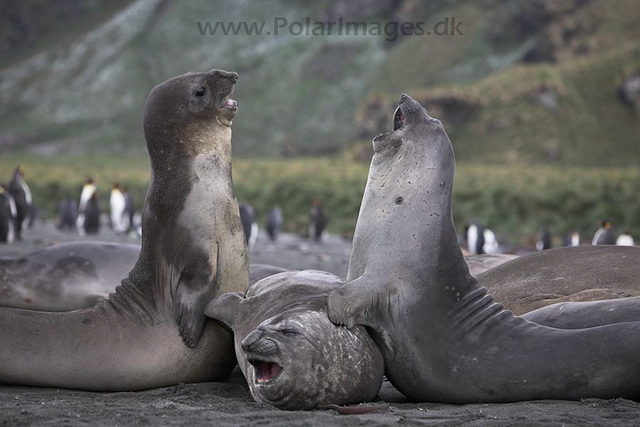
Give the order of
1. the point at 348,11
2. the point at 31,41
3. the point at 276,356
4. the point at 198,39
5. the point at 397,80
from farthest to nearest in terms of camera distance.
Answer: the point at 31,41 → the point at 198,39 → the point at 348,11 → the point at 397,80 → the point at 276,356

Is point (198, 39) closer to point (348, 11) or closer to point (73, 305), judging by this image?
point (348, 11)

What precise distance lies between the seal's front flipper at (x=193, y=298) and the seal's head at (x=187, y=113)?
0.82m

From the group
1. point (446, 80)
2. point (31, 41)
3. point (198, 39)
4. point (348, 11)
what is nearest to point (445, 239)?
point (446, 80)

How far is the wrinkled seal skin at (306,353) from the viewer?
459 centimetres

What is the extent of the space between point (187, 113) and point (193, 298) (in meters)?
1.25

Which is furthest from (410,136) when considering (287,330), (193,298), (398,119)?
(193,298)

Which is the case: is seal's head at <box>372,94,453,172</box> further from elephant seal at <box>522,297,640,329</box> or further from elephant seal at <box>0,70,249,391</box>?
elephant seal at <box>0,70,249,391</box>

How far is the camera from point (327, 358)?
4715mm

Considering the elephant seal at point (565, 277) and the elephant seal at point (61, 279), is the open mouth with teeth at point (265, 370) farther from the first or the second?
the elephant seal at point (61, 279)

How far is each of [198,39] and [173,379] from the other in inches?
4216

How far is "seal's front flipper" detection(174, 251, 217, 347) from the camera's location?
18.8 feet

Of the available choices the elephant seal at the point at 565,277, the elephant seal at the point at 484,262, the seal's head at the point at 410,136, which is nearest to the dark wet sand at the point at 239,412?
the elephant seal at the point at 565,277

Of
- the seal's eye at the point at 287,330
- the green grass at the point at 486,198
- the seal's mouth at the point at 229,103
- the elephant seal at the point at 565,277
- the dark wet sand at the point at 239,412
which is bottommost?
the dark wet sand at the point at 239,412

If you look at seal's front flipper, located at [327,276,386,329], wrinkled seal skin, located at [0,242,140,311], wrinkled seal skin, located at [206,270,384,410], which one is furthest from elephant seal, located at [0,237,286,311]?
seal's front flipper, located at [327,276,386,329]
